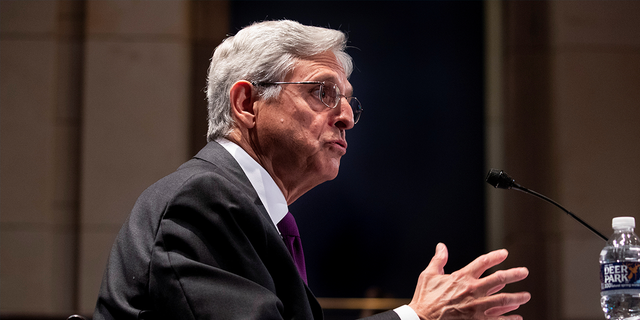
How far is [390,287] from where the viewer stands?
3494 mm

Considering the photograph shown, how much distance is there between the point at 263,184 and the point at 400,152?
2.35 m

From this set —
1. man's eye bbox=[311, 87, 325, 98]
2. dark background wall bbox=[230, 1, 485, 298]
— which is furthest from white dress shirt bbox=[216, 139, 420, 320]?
dark background wall bbox=[230, 1, 485, 298]

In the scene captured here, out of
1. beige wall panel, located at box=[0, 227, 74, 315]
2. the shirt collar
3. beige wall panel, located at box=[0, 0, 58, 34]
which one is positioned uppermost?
beige wall panel, located at box=[0, 0, 58, 34]

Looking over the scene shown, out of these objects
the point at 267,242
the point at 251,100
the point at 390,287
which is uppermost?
the point at 251,100

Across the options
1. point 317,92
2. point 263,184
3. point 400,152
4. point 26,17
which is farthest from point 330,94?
point 26,17

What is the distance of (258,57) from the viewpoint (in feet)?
5.10

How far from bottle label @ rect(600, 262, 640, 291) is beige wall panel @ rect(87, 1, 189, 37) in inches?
114

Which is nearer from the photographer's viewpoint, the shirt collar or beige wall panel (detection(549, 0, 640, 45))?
the shirt collar

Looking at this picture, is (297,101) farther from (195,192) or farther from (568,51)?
(568,51)

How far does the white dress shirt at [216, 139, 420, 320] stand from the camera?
1390mm

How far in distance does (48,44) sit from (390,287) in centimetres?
272

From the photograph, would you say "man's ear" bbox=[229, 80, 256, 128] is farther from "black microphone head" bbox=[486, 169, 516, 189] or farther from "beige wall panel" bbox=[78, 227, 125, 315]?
"beige wall panel" bbox=[78, 227, 125, 315]

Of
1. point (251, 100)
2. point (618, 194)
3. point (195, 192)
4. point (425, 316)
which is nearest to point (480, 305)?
point (425, 316)

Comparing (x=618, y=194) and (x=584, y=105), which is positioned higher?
(x=584, y=105)
